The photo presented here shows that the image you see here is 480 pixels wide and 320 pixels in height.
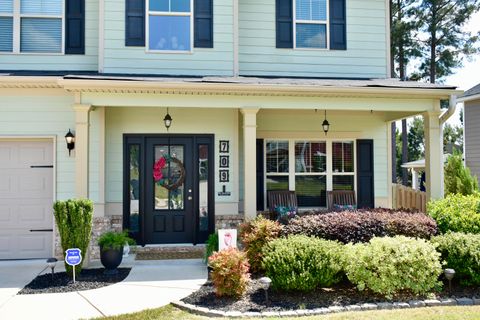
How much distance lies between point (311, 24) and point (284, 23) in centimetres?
65

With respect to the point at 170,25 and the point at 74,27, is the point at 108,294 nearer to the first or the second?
the point at 170,25

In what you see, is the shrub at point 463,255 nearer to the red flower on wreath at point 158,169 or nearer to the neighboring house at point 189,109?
the neighboring house at point 189,109

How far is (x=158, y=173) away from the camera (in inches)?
356

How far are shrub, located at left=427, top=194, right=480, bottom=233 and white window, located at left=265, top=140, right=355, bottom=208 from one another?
2588 mm

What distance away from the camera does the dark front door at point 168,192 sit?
9039 millimetres

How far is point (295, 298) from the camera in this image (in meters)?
5.76

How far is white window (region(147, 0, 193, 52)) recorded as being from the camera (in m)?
9.24

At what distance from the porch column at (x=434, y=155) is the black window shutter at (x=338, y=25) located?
274 cm


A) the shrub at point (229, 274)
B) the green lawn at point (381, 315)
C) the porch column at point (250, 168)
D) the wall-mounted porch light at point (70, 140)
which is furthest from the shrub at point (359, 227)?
the wall-mounted porch light at point (70, 140)

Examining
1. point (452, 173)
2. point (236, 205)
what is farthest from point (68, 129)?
point (452, 173)

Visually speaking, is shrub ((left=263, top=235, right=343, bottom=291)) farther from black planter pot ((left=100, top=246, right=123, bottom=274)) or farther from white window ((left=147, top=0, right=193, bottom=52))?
white window ((left=147, top=0, right=193, bottom=52))

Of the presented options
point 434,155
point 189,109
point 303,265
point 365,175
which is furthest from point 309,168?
point 303,265

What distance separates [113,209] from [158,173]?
1.18 metres

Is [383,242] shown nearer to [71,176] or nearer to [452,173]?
[71,176]
